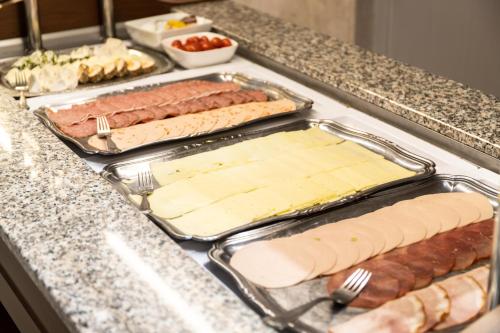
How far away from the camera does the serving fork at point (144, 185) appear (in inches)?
Result: 54.6

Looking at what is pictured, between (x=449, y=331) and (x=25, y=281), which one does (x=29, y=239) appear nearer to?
(x=25, y=281)

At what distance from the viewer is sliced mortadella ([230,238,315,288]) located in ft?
3.67

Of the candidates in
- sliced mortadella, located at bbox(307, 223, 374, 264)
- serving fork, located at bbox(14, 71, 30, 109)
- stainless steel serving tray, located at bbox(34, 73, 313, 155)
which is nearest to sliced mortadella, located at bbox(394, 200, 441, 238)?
sliced mortadella, located at bbox(307, 223, 374, 264)

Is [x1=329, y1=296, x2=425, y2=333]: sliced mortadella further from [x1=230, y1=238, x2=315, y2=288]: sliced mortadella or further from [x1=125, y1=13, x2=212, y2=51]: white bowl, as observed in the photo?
Result: [x1=125, y1=13, x2=212, y2=51]: white bowl

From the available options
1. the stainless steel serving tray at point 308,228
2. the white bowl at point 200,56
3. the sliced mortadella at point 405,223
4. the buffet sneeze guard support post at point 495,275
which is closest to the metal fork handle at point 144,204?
the stainless steel serving tray at point 308,228

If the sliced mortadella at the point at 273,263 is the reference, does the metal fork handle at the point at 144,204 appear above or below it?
above

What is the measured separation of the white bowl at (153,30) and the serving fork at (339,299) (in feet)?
4.56

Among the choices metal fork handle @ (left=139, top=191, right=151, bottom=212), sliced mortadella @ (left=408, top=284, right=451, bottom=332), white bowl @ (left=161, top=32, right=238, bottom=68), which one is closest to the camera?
sliced mortadella @ (left=408, top=284, right=451, bottom=332)

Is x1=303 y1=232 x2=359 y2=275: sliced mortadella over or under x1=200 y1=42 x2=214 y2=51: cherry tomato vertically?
under

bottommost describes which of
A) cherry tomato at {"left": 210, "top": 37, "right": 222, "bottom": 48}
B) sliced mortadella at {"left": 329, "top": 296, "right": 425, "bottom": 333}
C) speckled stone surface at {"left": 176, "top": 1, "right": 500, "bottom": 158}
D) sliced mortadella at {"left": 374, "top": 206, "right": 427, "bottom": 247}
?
sliced mortadella at {"left": 374, "top": 206, "right": 427, "bottom": 247}

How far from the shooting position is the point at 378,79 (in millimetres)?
1907

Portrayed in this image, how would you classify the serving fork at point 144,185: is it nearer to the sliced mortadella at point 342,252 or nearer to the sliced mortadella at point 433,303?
the sliced mortadella at point 342,252

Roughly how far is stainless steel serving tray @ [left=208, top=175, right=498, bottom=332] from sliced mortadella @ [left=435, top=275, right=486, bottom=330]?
2 cm

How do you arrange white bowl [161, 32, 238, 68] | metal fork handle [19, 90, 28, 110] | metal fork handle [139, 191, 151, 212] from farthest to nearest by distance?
white bowl [161, 32, 238, 68], metal fork handle [19, 90, 28, 110], metal fork handle [139, 191, 151, 212]
